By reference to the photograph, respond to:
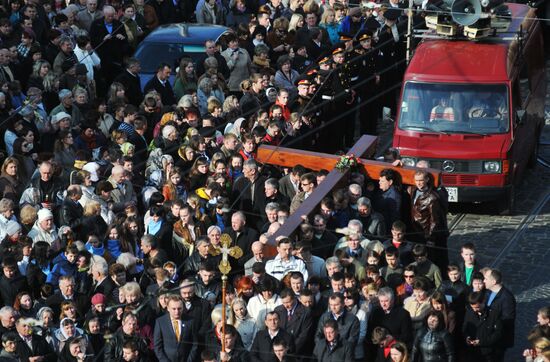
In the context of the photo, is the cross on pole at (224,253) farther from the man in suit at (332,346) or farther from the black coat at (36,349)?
the black coat at (36,349)

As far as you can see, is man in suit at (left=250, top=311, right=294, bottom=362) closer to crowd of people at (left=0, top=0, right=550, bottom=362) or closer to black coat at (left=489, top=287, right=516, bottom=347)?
crowd of people at (left=0, top=0, right=550, bottom=362)

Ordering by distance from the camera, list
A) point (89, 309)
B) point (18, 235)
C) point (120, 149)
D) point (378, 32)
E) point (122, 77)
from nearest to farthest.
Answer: point (89, 309)
point (18, 235)
point (120, 149)
point (122, 77)
point (378, 32)

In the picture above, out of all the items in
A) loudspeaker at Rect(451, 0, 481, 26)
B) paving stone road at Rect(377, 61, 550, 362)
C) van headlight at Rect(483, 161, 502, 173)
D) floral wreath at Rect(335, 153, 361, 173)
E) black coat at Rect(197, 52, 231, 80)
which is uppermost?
loudspeaker at Rect(451, 0, 481, 26)

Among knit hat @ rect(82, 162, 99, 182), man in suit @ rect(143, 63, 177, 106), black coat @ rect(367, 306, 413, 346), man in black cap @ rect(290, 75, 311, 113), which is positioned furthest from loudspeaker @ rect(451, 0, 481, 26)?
black coat @ rect(367, 306, 413, 346)

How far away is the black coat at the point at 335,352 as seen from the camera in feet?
55.7

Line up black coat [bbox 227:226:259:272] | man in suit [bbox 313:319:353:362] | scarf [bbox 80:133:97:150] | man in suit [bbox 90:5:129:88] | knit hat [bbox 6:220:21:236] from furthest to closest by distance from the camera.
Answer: man in suit [bbox 90:5:129:88] → scarf [bbox 80:133:97:150] → black coat [bbox 227:226:259:272] → knit hat [bbox 6:220:21:236] → man in suit [bbox 313:319:353:362]

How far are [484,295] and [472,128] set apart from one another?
6.18m

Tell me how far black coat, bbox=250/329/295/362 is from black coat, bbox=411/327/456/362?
1.33 metres

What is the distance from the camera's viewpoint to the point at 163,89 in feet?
84.4

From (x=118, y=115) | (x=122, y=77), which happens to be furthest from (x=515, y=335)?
(x=122, y=77)

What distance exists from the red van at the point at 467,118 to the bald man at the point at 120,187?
474 cm

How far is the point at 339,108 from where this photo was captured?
26266mm

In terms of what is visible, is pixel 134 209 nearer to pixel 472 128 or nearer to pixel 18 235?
pixel 18 235

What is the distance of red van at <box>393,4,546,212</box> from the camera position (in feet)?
78.1
